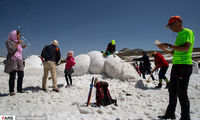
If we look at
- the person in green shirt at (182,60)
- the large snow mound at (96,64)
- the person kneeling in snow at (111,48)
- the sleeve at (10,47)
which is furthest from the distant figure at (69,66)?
the person in green shirt at (182,60)

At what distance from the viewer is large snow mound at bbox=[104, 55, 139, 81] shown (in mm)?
6199

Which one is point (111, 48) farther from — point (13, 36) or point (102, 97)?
point (13, 36)

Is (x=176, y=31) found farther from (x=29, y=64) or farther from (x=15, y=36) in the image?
(x=29, y=64)

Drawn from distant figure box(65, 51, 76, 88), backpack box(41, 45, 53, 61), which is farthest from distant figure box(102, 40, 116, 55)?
backpack box(41, 45, 53, 61)

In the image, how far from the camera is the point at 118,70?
6312 millimetres

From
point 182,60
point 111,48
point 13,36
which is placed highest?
point 111,48

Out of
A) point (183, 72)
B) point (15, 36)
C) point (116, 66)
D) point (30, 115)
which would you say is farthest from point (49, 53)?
point (183, 72)

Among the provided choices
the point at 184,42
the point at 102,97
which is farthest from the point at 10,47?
the point at 184,42

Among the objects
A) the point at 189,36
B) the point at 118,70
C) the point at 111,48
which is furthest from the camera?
the point at 111,48

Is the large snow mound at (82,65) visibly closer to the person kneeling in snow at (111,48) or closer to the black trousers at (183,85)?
the person kneeling in snow at (111,48)

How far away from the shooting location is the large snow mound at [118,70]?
6199 millimetres

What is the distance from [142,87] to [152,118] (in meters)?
3.26

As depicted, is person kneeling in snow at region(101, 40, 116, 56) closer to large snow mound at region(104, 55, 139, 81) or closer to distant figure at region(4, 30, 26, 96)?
large snow mound at region(104, 55, 139, 81)

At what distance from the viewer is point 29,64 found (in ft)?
32.8
